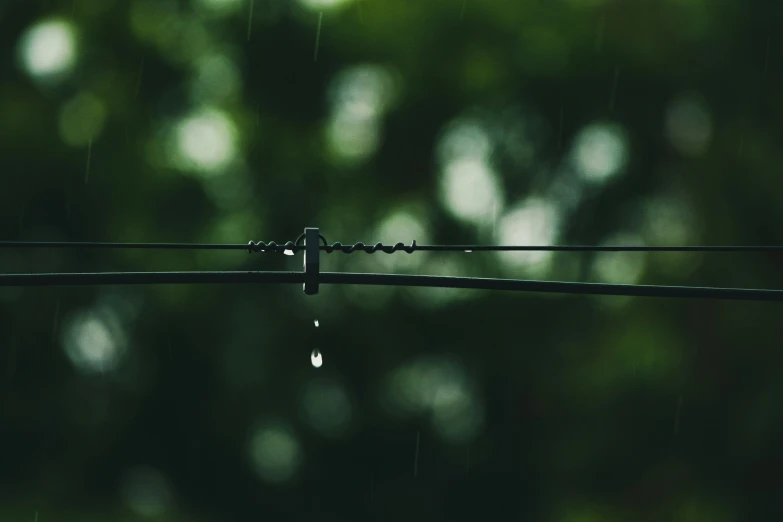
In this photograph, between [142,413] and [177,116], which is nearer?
[142,413]

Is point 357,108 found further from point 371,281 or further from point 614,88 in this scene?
point 371,281

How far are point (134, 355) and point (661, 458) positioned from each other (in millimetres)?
6874

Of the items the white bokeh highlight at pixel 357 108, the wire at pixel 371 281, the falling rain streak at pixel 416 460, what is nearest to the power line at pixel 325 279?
the wire at pixel 371 281

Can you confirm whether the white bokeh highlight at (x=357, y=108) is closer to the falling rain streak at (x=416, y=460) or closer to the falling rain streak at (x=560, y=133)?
the falling rain streak at (x=560, y=133)

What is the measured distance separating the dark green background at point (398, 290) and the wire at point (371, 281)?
892 centimetres

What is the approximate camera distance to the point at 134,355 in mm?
13312

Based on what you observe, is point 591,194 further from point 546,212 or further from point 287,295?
point 287,295

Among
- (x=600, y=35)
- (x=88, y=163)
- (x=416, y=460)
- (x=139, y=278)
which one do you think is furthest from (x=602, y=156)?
(x=139, y=278)

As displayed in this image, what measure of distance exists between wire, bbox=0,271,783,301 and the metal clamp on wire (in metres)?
0.03

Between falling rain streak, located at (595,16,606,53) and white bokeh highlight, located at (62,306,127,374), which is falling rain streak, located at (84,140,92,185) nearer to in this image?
white bokeh highlight, located at (62,306,127,374)

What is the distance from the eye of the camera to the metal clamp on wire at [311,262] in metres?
4.34

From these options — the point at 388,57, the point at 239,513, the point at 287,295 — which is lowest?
the point at 239,513

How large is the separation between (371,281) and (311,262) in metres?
0.30

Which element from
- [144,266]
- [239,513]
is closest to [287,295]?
[144,266]
